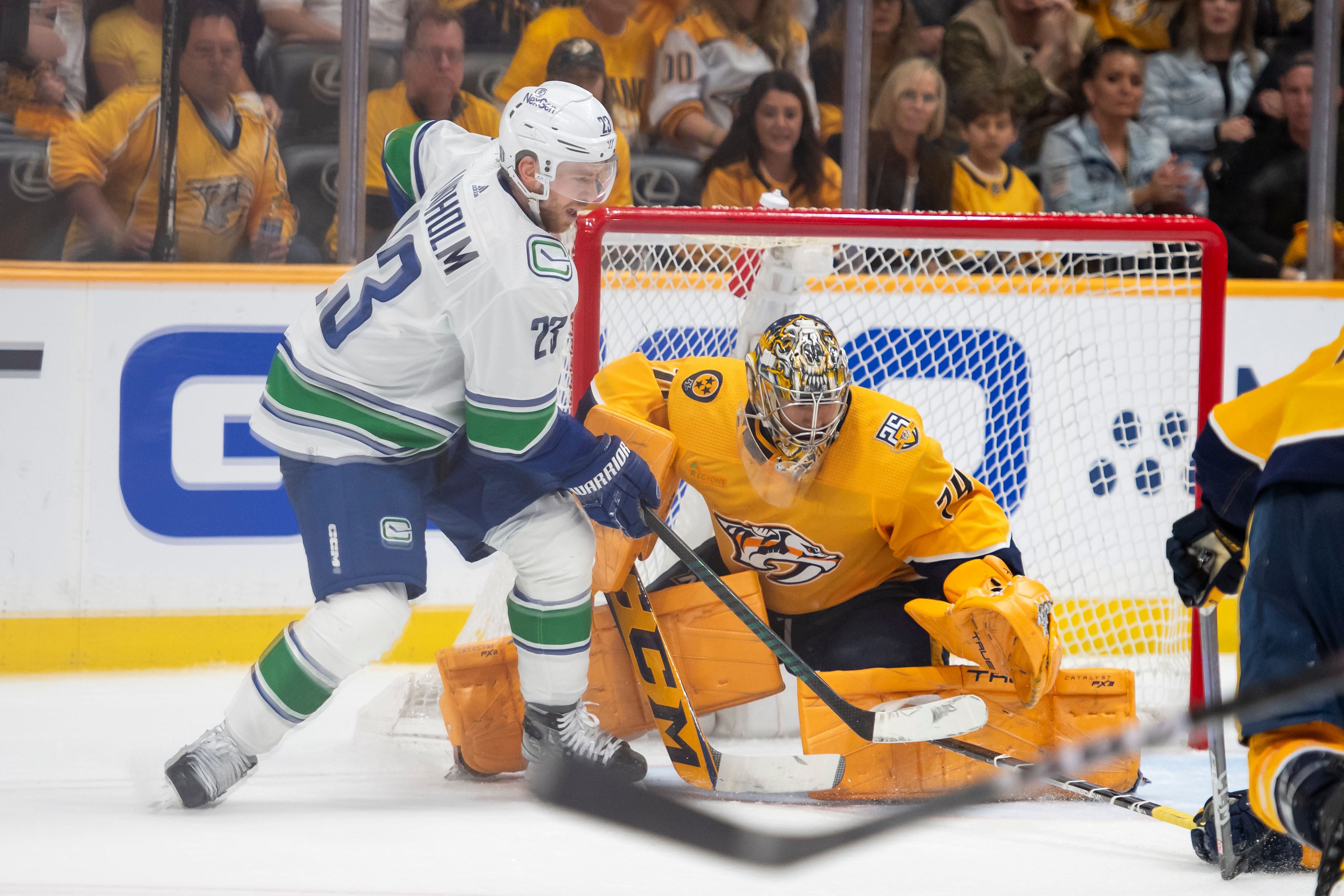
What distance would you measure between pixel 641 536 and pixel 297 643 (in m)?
0.61

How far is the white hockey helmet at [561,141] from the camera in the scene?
2.11m

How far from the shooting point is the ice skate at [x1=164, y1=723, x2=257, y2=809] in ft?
6.94

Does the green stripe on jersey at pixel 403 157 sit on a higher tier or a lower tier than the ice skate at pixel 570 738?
higher

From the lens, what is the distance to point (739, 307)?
3.34 m

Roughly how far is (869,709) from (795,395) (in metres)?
0.59

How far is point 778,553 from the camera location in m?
2.55

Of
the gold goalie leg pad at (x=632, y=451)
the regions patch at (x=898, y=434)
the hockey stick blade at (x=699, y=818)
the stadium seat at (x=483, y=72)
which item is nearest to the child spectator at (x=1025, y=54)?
the stadium seat at (x=483, y=72)

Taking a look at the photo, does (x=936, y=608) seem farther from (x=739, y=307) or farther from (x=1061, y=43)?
(x=1061, y=43)

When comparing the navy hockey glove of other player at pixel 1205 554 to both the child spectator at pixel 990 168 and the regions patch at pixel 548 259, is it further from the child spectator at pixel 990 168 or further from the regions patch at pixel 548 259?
the child spectator at pixel 990 168

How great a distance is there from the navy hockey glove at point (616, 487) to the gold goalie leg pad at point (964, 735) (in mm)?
439

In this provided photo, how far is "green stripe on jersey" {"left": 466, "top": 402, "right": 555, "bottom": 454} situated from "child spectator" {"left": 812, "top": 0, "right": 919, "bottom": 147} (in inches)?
75.0

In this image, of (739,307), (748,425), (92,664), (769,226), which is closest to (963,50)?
(739,307)

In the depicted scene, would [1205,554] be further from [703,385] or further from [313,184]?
[313,184]

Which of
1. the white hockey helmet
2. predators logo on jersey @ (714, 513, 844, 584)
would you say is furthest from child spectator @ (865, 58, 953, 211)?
the white hockey helmet
